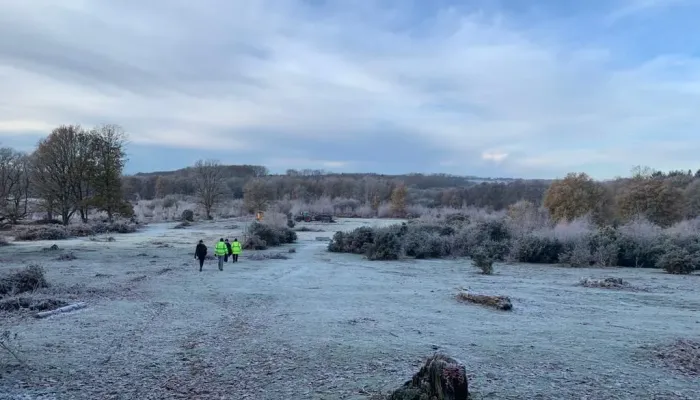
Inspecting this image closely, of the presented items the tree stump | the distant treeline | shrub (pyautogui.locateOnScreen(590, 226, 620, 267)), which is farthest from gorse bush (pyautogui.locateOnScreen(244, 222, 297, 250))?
the distant treeline

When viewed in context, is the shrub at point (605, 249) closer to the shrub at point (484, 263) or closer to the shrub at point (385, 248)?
the shrub at point (484, 263)

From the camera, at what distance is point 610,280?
18.1m

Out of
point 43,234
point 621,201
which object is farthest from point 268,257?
point 621,201

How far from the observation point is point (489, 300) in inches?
523

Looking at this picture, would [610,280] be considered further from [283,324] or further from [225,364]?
[225,364]

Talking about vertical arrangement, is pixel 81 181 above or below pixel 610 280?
above

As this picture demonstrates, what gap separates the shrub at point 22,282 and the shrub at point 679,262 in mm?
24434

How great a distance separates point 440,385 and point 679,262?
21827 mm

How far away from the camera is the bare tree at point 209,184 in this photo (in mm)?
74625

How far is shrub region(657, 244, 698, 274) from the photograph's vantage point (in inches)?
893

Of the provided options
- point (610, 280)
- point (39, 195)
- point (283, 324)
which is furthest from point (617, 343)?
point (39, 195)

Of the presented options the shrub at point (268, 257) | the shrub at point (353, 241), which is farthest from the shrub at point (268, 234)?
the shrub at point (268, 257)

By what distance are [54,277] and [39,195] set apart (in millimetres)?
35604

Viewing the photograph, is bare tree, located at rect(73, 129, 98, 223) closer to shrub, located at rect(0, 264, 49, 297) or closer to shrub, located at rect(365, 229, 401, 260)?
shrub, located at rect(365, 229, 401, 260)
